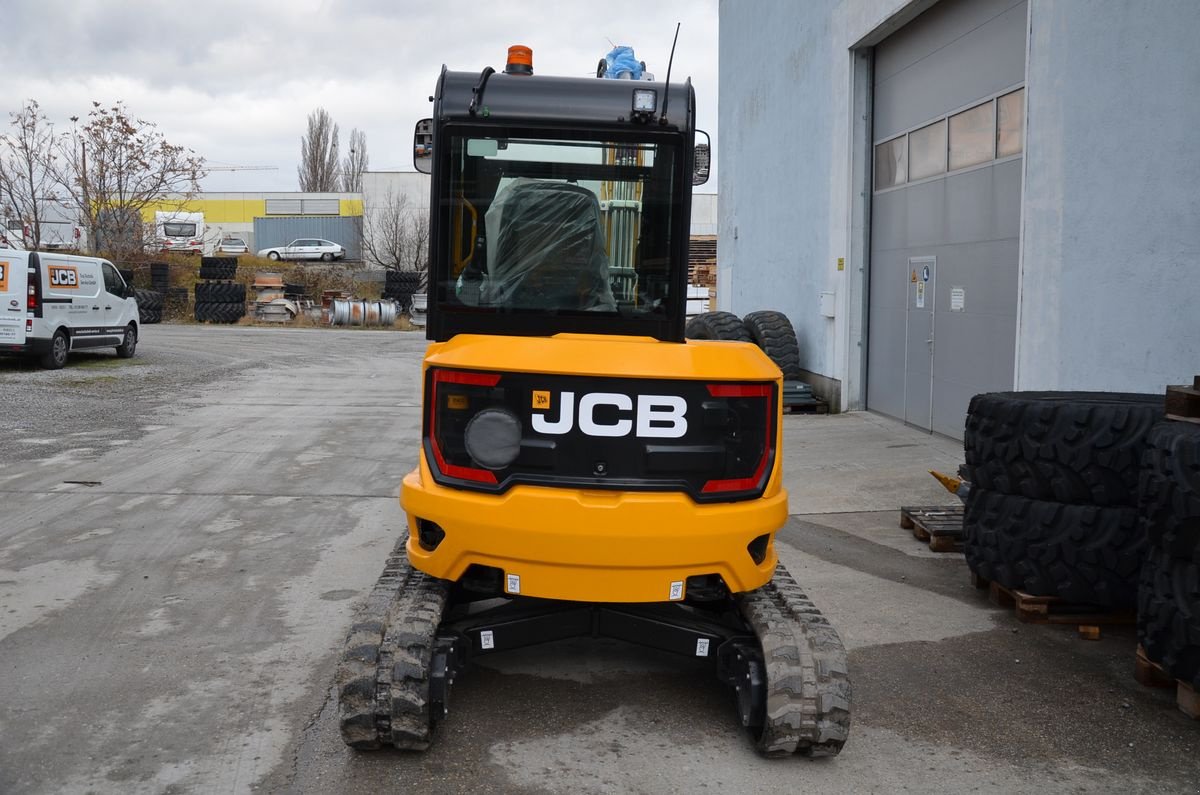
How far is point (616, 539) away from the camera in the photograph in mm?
4109

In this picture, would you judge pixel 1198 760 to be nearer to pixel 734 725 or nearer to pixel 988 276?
pixel 734 725

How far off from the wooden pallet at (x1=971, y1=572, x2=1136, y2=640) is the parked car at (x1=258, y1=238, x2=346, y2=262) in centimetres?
4846

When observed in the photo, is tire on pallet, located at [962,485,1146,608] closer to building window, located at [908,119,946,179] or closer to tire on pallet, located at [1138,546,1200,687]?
tire on pallet, located at [1138,546,1200,687]

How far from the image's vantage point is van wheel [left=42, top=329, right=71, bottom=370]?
741 inches

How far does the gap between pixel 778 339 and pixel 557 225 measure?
10.7 m

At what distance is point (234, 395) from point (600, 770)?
13541 millimetres

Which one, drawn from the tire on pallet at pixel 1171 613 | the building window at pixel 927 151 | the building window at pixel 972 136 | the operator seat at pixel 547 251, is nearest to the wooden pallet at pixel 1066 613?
the tire on pallet at pixel 1171 613

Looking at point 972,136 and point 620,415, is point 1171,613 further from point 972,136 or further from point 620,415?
point 972,136

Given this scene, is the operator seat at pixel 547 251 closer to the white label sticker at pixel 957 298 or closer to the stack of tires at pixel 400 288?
the white label sticker at pixel 957 298

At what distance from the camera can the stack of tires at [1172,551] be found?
14.4 feet

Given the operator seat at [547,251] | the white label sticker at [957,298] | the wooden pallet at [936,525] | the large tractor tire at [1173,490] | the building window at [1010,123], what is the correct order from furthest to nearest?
the white label sticker at [957,298] → the building window at [1010,123] → the wooden pallet at [936,525] → the operator seat at [547,251] → the large tractor tire at [1173,490]

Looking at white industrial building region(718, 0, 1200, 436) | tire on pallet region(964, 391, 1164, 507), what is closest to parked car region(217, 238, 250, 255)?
white industrial building region(718, 0, 1200, 436)

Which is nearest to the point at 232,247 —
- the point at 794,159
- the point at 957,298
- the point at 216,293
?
the point at 216,293

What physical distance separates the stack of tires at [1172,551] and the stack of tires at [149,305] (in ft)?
108
